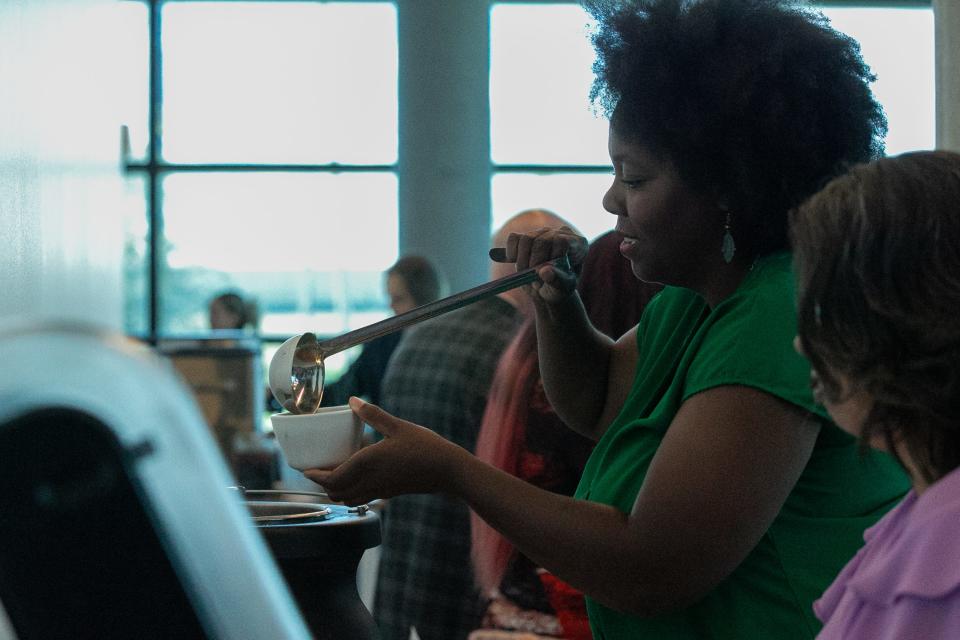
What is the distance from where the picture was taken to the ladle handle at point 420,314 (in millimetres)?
1344

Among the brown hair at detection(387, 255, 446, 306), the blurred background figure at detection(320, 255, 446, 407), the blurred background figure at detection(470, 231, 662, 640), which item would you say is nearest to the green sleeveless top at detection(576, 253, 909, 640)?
the blurred background figure at detection(470, 231, 662, 640)

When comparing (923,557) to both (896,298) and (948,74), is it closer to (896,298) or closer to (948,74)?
(896,298)

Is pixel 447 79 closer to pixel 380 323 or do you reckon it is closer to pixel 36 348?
pixel 380 323

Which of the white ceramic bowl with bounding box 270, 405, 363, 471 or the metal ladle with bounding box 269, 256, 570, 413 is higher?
the metal ladle with bounding box 269, 256, 570, 413

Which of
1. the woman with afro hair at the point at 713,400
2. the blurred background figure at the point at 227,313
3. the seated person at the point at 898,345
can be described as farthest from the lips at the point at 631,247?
the blurred background figure at the point at 227,313

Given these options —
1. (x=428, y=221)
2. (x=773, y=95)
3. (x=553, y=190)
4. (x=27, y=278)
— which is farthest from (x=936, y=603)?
(x=553, y=190)

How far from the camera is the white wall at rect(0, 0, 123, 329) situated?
165 cm

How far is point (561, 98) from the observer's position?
23.1ft

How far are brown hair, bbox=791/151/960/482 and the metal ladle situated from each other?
0.56 metres

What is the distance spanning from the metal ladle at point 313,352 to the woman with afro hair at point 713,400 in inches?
4.9

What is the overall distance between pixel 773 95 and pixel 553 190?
240 inches

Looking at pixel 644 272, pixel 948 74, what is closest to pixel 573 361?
pixel 644 272

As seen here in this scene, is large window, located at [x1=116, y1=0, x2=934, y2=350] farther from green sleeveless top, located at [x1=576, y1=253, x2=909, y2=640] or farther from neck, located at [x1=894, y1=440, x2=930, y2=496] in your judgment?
neck, located at [x1=894, y1=440, x2=930, y2=496]

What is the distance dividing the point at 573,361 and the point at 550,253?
150 mm
